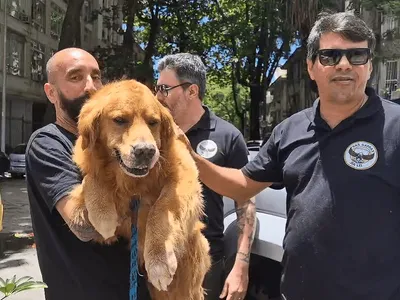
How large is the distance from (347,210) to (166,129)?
2.93 ft

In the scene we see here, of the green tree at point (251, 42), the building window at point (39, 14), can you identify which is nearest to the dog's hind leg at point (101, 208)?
the green tree at point (251, 42)

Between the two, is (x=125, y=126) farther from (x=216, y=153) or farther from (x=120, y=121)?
(x=216, y=153)

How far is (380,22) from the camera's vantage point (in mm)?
11031

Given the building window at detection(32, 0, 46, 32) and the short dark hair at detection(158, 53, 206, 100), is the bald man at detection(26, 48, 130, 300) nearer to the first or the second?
the short dark hair at detection(158, 53, 206, 100)

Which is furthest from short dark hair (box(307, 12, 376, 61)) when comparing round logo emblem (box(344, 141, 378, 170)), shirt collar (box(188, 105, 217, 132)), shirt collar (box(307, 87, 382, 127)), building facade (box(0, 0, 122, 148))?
building facade (box(0, 0, 122, 148))

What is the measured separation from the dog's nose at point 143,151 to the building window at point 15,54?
93.0 ft

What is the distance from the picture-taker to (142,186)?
223cm

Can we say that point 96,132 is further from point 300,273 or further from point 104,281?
point 300,273

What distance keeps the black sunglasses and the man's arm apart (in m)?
0.84

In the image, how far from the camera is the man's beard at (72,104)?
8.06ft

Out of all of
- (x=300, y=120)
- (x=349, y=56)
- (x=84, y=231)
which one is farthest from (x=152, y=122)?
(x=349, y=56)

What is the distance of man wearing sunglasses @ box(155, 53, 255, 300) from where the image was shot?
335 cm

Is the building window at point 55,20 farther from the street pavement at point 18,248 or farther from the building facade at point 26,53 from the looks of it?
the street pavement at point 18,248

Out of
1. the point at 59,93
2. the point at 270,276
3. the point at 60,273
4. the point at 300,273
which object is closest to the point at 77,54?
the point at 59,93
